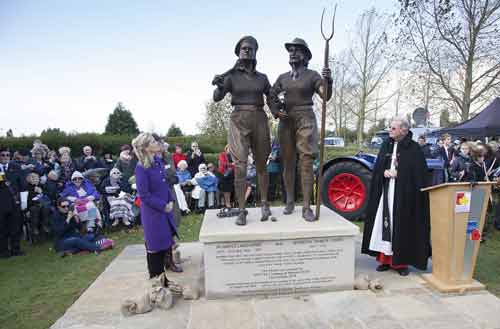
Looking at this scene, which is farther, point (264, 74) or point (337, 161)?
point (337, 161)

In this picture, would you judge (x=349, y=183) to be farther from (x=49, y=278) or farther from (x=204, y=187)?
(x=49, y=278)

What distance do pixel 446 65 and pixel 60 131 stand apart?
1681 centimetres

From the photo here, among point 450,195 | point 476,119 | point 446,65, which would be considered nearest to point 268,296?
point 450,195

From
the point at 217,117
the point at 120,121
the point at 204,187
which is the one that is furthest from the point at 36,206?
the point at 120,121

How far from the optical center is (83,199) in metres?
5.61

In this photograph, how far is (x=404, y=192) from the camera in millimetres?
3717

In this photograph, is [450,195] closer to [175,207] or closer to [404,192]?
[404,192]

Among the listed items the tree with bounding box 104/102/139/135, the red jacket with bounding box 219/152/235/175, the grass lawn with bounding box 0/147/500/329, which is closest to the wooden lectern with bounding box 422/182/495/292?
the grass lawn with bounding box 0/147/500/329

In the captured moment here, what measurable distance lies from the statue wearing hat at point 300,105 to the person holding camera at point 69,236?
142 inches

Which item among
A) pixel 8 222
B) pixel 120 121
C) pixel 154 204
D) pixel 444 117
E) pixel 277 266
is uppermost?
pixel 120 121

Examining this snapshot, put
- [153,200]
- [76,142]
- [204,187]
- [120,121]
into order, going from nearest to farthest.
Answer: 1. [153,200]
2. [204,187]
3. [76,142]
4. [120,121]

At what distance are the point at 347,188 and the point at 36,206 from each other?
5.82 meters

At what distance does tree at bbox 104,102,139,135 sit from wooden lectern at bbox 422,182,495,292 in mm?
27323

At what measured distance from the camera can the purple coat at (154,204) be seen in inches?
124
